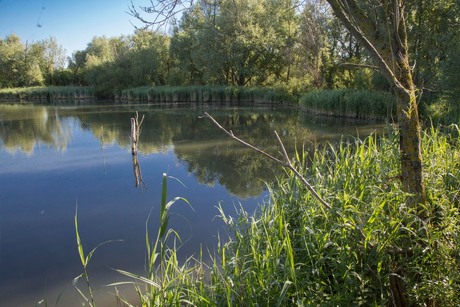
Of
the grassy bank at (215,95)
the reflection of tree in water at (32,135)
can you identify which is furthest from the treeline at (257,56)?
the reflection of tree in water at (32,135)

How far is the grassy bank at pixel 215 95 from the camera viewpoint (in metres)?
25.2

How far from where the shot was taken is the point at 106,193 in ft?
21.9

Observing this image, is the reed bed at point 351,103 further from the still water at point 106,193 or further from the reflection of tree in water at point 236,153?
the reflection of tree in water at point 236,153

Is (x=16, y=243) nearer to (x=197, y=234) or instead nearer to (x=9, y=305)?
(x=9, y=305)

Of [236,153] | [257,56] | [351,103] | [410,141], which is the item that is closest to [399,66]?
[410,141]

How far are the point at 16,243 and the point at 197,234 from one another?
2333 mm

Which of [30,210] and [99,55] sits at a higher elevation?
[99,55]

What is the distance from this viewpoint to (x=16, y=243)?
4.73 m

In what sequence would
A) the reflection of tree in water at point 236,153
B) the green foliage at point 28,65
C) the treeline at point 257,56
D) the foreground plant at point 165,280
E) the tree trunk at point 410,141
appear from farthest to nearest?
1. the green foliage at point 28,65
2. the treeline at point 257,56
3. the reflection of tree in water at point 236,153
4. the tree trunk at point 410,141
5. the foreground plant at point 165,280

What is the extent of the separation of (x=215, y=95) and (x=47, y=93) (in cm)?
2288

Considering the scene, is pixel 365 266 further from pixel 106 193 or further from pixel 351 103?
pixel 351 103

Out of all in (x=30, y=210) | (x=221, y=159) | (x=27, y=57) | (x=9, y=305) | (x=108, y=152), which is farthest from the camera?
(x=27, y=57)

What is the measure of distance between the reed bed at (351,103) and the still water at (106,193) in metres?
1.51

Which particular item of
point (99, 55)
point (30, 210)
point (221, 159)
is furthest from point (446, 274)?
point (99, 55)
